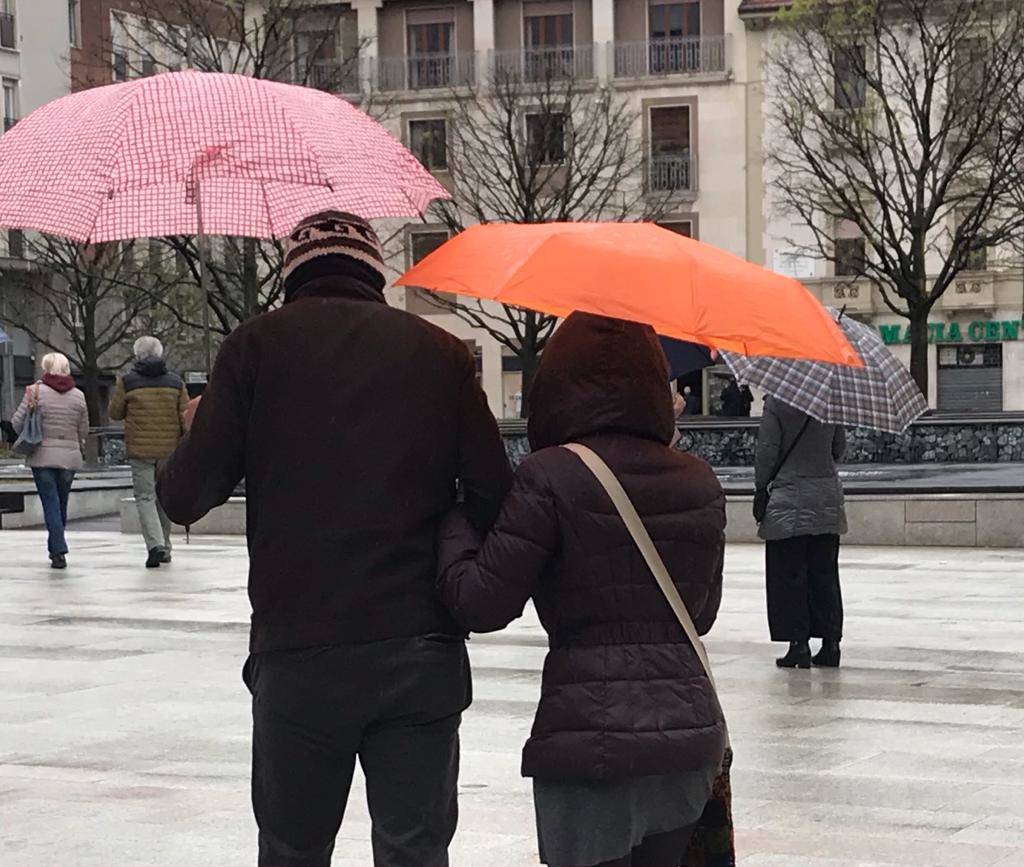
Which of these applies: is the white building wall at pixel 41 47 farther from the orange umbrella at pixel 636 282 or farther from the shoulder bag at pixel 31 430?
the orange umbrella at pixel 636 282

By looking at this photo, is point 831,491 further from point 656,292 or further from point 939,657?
point 656,292

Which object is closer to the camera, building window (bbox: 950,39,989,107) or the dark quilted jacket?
the dark quilted jacket

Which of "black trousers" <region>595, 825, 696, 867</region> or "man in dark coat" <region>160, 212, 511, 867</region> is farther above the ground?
"man in dark coat" <region>160, 212, 511, 867</region>

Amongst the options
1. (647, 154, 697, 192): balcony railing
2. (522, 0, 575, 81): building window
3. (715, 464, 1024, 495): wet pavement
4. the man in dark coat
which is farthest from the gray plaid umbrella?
(522, 0, 575, 81): building window

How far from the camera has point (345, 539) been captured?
4.08m

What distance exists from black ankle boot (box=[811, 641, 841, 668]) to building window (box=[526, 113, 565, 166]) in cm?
3640

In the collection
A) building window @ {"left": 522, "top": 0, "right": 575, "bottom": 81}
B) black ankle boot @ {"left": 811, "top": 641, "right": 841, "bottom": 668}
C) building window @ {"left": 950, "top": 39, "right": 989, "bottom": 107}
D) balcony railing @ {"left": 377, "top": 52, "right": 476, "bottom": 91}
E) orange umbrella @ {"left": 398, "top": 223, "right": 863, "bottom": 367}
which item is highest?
building window @ {"left": 522, "top": 0, "right": 575, "bottom": 81}

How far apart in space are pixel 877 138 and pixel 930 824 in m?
32.5

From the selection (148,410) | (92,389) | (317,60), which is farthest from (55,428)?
(92,389)

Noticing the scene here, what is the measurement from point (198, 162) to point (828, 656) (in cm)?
596

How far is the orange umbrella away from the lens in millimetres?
4398

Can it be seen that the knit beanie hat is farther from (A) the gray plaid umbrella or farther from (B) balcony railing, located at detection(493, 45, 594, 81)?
(B) balcony railing, located at detection(493, 45, 594, 81)

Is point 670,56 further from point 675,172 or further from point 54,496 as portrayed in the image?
point 54,496

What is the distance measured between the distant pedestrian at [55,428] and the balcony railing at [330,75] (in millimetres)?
21437
